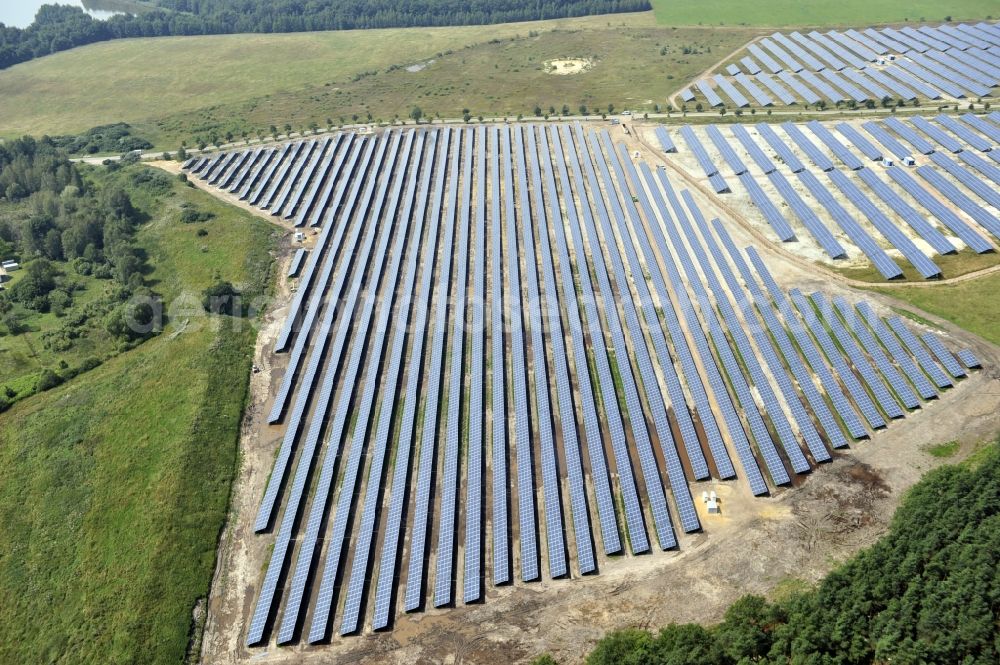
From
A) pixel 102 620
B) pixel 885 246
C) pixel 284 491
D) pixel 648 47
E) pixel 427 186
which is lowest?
pixel 102 620

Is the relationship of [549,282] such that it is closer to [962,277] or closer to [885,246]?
[885,246]

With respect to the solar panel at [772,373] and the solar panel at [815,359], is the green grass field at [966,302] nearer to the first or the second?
the solar panel at [815,359]

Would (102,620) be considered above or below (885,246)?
below

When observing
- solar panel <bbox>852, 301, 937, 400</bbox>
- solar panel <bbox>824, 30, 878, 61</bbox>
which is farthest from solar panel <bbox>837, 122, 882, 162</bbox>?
solar panel <bbox>824, 30, 878, 61</bbox>

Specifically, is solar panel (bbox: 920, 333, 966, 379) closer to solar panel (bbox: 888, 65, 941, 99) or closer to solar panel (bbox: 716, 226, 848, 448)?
solar panel (bbox: 716, 226, 848, 448)

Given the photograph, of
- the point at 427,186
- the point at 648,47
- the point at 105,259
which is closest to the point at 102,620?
the point at 105,259

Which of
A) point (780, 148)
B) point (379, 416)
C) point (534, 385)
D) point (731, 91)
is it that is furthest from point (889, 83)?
point (379, 416)
